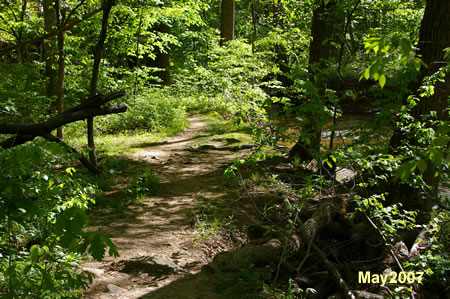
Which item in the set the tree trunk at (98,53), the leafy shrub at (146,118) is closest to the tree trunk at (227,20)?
the leafy shrub at (146,118)

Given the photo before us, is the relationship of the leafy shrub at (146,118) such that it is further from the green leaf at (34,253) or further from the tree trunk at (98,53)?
the green leaf at (34,253)

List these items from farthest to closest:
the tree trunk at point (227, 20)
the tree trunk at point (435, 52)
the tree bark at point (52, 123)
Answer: the tree trunk at point (227, 20) < the tree trunk at point (435, 52) < the tree bark at point (52, 123)

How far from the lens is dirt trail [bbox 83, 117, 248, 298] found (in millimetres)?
4055

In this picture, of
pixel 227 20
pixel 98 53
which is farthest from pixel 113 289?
pixel 227 20

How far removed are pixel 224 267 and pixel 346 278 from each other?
1.74 m

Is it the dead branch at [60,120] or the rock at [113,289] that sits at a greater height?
the dead branch at [60,120]

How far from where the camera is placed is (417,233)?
17.0ft

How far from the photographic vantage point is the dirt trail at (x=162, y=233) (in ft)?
13.3

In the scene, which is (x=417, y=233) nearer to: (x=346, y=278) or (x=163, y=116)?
(x=346, y=278)

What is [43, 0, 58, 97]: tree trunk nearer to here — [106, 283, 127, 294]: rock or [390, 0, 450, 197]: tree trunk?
[106, 283, 127, 294]: rock

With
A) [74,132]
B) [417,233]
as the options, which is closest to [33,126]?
[417,233]

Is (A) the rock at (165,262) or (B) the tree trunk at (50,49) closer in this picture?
(A) the rock at (165,262)

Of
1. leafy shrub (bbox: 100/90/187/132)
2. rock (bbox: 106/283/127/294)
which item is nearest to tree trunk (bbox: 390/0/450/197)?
rock (bbox: 106/283/127/294)

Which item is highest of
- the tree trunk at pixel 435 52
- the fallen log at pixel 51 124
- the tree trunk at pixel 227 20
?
the tree trunk at pixel 227 20
